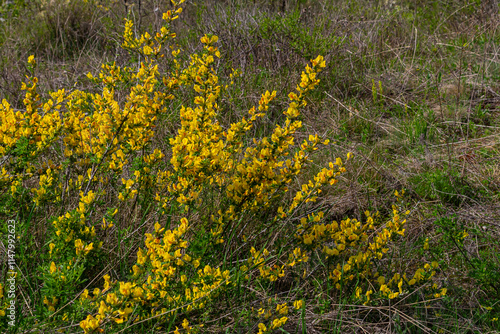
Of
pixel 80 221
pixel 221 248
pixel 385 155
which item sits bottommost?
pixel 385 155

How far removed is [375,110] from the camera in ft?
11.8

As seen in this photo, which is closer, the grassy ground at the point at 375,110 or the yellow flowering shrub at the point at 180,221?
the yellow flowering shrub at the point at 180,221

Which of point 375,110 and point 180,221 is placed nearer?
point 180,221

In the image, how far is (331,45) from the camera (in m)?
4.02

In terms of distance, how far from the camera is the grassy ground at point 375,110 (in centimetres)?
191

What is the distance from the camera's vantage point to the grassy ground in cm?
191

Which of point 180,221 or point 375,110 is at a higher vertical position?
point 180,221

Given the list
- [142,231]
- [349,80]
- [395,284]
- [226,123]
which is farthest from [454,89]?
[142,231]

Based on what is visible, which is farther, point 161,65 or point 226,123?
point 161,65

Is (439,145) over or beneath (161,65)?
beneath

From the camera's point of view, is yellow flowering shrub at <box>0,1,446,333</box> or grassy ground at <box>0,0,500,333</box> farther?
grassy ground at <box>0,0,500,333</box>

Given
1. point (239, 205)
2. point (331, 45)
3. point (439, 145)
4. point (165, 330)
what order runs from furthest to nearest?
point (331, 45), point (439, 145), point (239, 205), point (165, 330)

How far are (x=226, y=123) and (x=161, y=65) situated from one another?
989 mm

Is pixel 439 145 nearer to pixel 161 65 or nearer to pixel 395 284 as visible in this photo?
pixel 395 284
